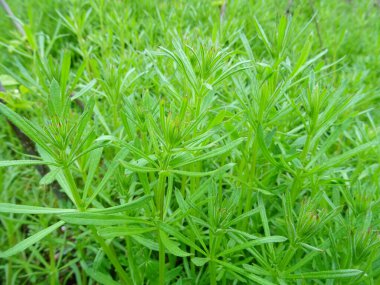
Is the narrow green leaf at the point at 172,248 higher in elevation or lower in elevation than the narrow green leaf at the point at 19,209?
lower

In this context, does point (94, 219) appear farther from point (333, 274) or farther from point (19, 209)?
point (333, 274)

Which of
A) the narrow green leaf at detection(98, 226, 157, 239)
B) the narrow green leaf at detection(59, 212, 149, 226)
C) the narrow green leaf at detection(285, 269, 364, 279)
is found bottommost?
the narrow green leaf at detection(285, 269, 364, 279)

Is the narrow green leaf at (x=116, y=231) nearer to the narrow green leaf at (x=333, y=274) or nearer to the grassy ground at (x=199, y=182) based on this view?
the grassy ground at (x=199, y=182)

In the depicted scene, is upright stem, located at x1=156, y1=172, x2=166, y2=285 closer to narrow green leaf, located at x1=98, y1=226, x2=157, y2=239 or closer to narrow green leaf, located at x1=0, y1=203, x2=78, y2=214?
narrow green leaf, located at x1=98, y1=226, x2=157, y2=239

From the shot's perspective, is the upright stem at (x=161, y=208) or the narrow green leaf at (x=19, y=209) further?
the upright stem at (x=161, y=208)

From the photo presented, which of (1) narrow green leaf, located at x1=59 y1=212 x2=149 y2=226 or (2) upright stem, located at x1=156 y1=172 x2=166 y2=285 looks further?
(2) upright stem, located at x1=156 y1=172 x2=166 y2=285

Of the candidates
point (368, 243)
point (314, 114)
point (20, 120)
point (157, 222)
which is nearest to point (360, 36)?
point (314, 114)

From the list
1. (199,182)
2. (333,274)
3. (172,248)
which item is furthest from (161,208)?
(333,274)

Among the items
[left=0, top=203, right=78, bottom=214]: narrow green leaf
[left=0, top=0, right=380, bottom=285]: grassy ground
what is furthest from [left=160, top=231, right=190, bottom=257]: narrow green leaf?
[left=0, top=203, right=78, bottom=214]: narrow green leaf

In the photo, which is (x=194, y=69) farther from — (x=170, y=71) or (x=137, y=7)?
(x=137, y=7)

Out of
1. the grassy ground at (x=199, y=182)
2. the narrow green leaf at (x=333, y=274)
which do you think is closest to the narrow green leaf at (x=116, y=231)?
the grassy ground at (x=199, y=182)

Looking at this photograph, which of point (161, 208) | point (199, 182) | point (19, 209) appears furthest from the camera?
point (199, 182)
